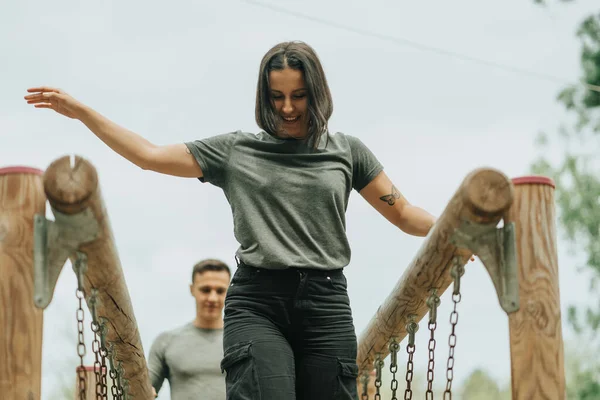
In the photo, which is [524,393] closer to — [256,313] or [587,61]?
[256,313]

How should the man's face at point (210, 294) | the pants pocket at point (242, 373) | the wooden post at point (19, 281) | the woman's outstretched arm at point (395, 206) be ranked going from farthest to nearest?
1. the man's face at point (210, 294)
2. the woman's outstretched arm at point (395, 206)
3. the pants pocket at point (242, 373)
4. the wooden post at point (19, 281)

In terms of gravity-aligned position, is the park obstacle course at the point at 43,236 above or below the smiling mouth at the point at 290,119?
below

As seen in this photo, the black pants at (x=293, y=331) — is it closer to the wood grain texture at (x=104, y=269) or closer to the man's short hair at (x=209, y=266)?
the wood grain texture at (x=104, y=269)

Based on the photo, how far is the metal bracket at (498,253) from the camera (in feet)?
7.50

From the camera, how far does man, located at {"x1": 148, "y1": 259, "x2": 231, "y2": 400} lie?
176 inches

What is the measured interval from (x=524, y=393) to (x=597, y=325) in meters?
10.5

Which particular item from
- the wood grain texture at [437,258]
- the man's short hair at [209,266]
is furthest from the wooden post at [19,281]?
the man's short hair at [209,266]

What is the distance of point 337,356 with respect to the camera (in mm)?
2621

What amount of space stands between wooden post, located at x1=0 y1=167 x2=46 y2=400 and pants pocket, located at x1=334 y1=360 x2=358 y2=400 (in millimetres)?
752

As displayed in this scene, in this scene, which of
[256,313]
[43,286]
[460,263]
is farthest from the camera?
[256,313]

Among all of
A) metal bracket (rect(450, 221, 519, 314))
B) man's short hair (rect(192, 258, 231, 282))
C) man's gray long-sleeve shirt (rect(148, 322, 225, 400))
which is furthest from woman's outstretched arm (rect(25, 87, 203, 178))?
man's short hair (rect(192, 258, 231, 282))

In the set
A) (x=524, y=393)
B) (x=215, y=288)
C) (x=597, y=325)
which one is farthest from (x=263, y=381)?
(x=597, y=325)

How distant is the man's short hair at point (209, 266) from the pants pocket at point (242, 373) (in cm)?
231

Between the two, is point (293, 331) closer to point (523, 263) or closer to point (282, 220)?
point (282, 220)
